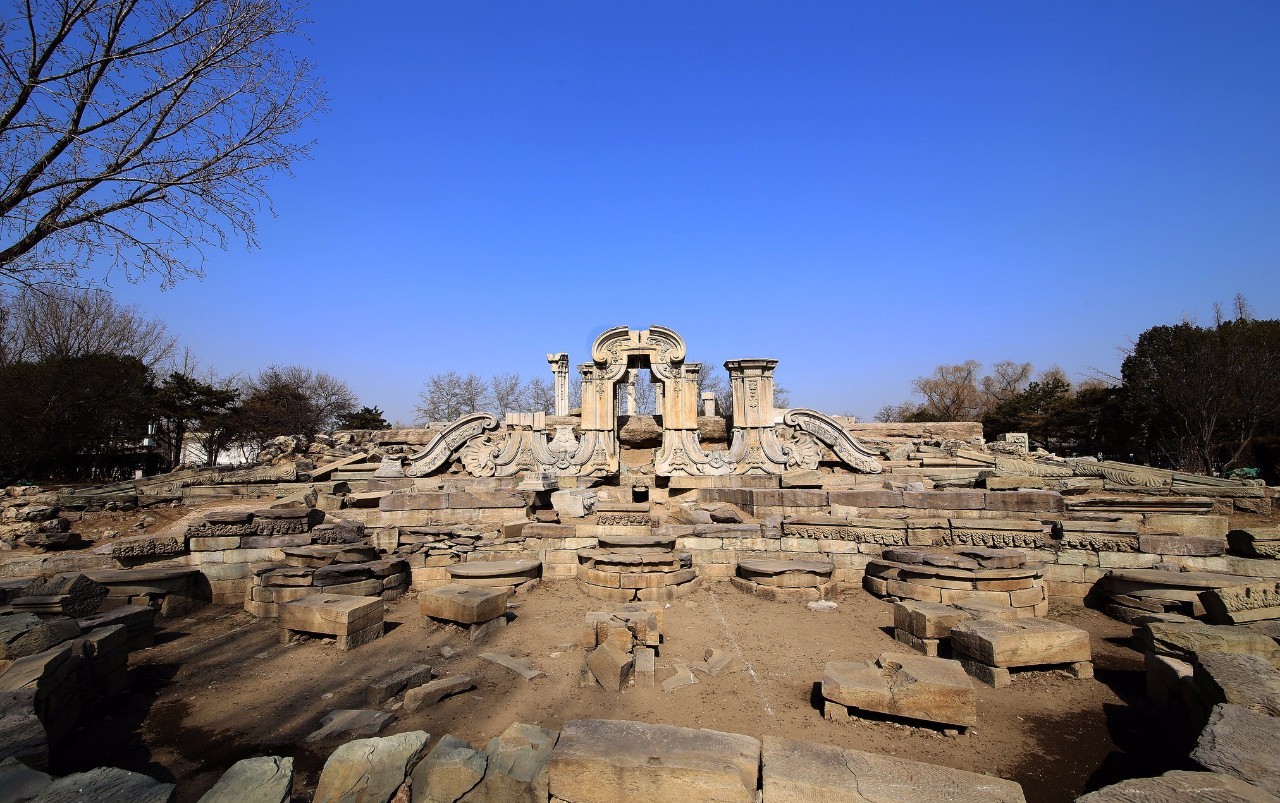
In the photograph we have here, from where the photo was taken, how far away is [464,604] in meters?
5.96

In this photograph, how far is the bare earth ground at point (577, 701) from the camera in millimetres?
3682

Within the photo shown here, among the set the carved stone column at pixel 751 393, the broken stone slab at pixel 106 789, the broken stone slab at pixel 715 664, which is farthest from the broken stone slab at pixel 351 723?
the carved stone column at pixel 751 393

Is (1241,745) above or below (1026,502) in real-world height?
below

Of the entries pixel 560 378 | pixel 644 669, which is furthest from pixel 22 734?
pixel 560 378

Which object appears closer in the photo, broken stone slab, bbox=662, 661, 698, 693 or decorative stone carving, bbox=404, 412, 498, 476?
broken stone slab, bbox=662, 661, 698, 693

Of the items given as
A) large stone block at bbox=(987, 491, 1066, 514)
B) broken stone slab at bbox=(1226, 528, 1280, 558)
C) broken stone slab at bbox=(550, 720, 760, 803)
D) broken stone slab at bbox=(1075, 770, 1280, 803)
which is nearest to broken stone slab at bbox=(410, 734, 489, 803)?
broken stone slab at bbox=(550, 720, 760, 803)

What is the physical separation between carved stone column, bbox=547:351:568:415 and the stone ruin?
8.68ft

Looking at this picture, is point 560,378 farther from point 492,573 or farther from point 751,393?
point 492,573

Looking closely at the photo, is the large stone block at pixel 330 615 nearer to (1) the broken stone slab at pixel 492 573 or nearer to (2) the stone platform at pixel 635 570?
(1) the broken stone slab at pixel 492 573

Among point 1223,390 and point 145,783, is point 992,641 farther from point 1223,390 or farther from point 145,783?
point 1223,390

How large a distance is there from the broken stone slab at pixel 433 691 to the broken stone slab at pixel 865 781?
8.55 ft

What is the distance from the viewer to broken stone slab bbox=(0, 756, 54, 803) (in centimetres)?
251

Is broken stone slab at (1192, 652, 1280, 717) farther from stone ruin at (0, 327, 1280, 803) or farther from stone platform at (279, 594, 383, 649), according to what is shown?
stone platform at (279, 594, 383, 649)

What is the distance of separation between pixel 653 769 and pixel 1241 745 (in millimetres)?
2931
